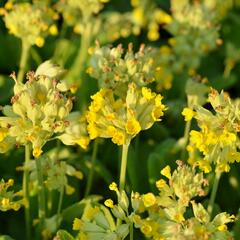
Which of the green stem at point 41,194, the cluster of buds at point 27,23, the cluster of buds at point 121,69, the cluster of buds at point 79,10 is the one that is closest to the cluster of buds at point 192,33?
the cluster of buds at point 79,10

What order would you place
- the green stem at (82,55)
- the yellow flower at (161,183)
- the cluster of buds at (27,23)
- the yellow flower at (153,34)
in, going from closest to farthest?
1. the yellow flower at (161,183)
2. the cluster of buds at (27,23)
3. the green stem at (82,55)
4. the yellow flower at (153,34)

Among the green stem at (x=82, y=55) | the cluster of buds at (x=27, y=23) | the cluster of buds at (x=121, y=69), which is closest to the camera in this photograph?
the cluster of buds at (x=121, y=69)

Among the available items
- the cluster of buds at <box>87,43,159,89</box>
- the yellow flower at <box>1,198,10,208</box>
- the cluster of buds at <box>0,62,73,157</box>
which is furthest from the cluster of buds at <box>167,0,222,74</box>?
the yellow flower at <box>1,198,10,208</box>

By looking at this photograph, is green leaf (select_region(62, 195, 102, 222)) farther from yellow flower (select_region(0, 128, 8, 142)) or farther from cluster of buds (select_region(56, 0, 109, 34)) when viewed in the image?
cluster of buds (select_region(56, 0, 109, 34))

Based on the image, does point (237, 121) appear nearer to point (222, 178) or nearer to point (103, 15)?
point (222, 178)

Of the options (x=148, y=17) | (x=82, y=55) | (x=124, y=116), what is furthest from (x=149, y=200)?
(x=148, y=17)

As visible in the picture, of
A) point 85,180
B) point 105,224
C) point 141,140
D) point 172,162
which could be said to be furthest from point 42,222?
point 141,140

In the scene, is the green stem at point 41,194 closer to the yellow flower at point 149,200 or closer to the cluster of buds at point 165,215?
the cluster of buds at point 165,215
